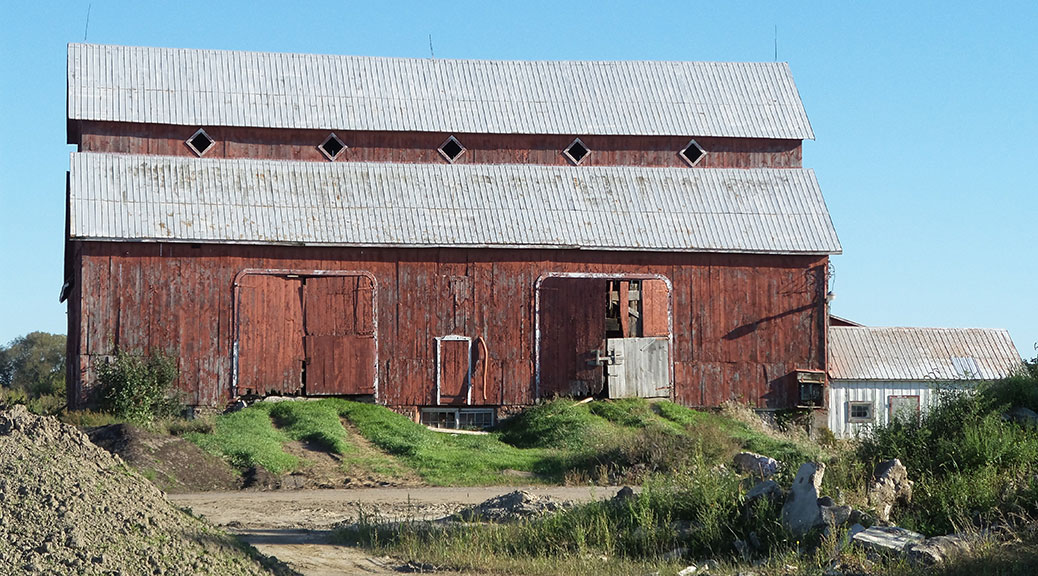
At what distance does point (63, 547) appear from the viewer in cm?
1044

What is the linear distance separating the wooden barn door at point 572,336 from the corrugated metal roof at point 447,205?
107 centimetres

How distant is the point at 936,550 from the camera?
41.0 feet

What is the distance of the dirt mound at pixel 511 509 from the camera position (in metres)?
15.4

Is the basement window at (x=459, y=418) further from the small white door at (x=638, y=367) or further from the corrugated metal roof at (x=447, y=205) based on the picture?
the corrugated metal roof at (x=447, y=205)

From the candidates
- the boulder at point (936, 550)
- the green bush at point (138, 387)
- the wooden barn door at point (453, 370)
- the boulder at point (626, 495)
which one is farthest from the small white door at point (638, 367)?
the boulder at point (936, 550)

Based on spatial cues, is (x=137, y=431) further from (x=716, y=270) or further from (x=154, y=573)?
(x=716, y=270)

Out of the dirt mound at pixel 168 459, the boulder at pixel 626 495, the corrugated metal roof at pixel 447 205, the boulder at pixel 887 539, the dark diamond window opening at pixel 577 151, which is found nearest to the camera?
the boulder at pixel 887 539

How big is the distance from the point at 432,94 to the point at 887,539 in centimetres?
2164

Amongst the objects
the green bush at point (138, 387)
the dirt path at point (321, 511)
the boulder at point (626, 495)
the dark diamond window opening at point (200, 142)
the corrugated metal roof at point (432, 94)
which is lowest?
the dirt path at point (321, 511)

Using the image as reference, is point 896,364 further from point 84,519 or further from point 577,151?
point 84,519

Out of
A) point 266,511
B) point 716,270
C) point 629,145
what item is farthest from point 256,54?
point 266,511

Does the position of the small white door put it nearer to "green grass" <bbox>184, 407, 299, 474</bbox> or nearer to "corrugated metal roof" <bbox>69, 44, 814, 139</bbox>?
"corrugated metal roof" <bbox>69, 44, 814, 139</bbox>

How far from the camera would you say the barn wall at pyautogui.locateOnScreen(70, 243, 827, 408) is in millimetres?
27266

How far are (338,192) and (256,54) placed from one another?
5.41 metres
